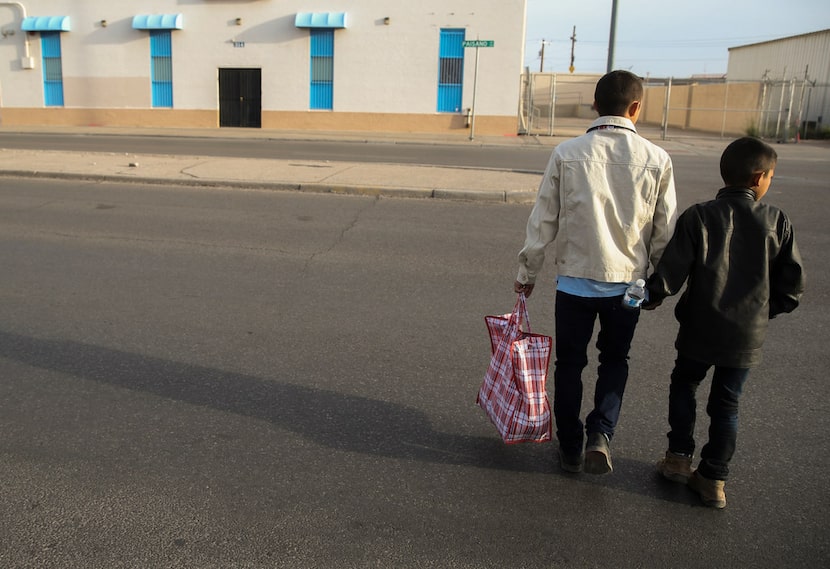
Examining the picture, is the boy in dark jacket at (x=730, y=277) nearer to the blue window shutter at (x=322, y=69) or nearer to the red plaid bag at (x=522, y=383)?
the red plaid bag at (x=522, y=383)

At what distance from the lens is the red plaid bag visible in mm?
3566

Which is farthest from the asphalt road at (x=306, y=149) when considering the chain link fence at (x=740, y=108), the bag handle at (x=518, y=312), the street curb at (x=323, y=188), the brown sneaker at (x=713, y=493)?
A: the brown sneaker at (x=713, y=493)

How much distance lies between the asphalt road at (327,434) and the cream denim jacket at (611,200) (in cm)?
109

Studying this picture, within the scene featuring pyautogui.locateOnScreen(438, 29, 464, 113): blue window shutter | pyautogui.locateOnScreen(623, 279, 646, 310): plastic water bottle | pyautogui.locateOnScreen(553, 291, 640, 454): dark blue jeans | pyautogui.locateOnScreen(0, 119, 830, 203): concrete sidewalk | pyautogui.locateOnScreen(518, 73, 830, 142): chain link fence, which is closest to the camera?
pyautogui.locateOnScreen(623, 279, 646, 310): plastic water bottle

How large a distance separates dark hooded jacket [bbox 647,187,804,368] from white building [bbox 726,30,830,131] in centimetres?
2622

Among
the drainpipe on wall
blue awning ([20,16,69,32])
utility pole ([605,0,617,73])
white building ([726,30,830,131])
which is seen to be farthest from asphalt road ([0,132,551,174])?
white building ([726,30,830,131])

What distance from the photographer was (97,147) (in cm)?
2006

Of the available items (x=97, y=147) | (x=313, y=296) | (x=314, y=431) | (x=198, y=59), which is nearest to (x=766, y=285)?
(x=314, y=431)

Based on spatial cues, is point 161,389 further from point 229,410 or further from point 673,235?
point 673,235

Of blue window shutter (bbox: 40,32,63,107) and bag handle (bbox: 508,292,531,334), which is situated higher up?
blue window shutter (bbox: 40,32,63,107)

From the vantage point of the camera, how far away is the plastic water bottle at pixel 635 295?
3.25 m

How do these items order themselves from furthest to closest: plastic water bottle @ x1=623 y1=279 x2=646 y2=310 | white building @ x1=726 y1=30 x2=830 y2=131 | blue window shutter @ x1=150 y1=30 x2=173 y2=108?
blue window shutter @ x1=150 y1=30 x2=173 y2=108
white building @ x1=726 y1=30 x2=830 y2=131
plastic water bottle @ x1=623 y1=279 x2=646 y2=310

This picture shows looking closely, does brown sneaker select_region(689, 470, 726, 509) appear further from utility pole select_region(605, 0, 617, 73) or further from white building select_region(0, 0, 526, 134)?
white building select_region(0, 0, 526, 134)

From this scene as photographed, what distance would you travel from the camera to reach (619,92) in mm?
3285
